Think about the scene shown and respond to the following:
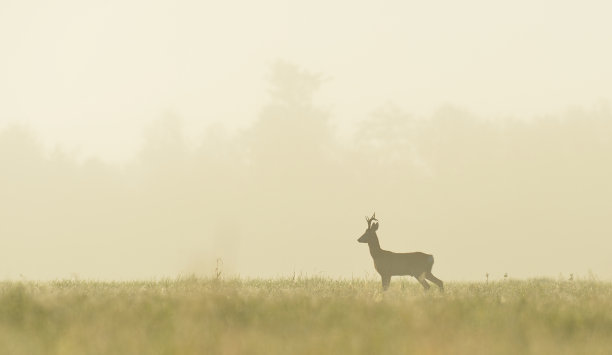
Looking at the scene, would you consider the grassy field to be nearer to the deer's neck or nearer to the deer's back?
the deer's back

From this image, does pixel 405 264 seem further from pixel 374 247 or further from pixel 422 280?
pixel 374 247

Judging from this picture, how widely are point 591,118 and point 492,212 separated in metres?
11.8

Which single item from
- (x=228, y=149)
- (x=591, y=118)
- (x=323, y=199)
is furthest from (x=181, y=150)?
(x=591, y=118)

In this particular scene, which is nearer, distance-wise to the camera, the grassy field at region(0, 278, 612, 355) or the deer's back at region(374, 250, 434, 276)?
the grassy field at region(0, 278, 612, 355)

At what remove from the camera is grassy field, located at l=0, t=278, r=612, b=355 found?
5230mm

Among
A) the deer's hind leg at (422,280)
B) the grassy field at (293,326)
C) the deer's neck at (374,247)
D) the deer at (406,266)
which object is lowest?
the grassy field at (293,326)

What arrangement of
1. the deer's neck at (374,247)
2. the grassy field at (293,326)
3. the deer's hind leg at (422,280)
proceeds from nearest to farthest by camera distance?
the grassy field at (293,326) < the deer's hind leg at (422,280) < the deer's neck at (374,247)

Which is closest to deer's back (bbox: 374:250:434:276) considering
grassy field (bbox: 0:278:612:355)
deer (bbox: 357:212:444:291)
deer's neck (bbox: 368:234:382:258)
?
deer (bbox: 357:212:444:291)

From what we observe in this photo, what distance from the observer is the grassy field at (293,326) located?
206 inches

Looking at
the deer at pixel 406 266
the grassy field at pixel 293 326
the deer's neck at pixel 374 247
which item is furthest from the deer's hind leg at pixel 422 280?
the grassy field at pixel 293 326

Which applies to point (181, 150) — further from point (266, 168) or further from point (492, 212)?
point (492, 212)

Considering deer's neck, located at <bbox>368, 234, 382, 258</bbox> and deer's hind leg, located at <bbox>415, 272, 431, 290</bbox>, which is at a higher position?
deer's neck, located at <bbox>368, 234, 382, 258</bbox>

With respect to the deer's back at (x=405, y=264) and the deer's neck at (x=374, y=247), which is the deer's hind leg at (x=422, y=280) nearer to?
the deer's back at (x=405, y=264)

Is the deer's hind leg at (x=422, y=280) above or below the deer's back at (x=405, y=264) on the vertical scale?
below
